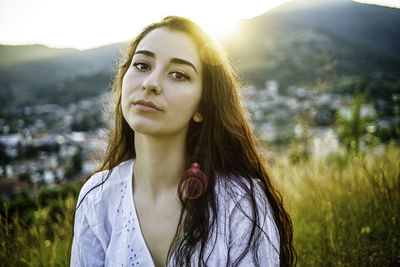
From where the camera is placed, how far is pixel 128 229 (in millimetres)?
1500

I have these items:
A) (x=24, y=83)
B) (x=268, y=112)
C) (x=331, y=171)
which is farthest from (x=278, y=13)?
(x=331, y=171)

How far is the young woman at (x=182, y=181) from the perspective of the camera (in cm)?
133

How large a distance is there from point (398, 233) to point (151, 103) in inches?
95.3

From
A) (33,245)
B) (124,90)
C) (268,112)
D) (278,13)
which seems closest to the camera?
(124,90)

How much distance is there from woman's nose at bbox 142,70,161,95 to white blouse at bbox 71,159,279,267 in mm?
713

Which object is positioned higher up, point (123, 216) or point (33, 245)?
point (123, 216)

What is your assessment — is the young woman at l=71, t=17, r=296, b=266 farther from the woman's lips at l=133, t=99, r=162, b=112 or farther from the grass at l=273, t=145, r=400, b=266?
the grass at l=273, t=145, r=400, b=266

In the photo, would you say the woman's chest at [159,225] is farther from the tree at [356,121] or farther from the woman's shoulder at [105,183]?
the tree at [356,121]

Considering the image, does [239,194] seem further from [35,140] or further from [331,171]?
[35,140]

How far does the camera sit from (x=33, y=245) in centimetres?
249

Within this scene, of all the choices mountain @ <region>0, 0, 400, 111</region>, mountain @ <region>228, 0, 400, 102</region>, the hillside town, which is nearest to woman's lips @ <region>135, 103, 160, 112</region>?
the hillside town

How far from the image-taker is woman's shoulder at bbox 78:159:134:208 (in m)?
1.66

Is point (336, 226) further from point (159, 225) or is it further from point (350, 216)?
point (159, 225)

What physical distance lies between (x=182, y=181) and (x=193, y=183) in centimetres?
10
